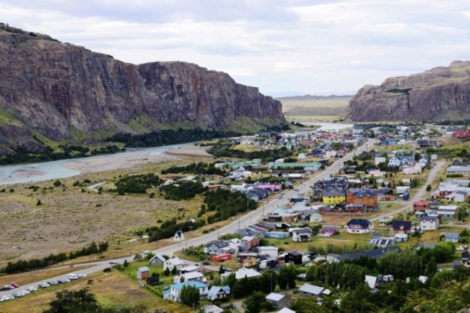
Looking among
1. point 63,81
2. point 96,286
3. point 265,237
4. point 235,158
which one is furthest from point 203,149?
point 96,286

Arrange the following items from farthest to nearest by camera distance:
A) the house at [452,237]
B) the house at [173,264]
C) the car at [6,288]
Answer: the house at [452,237] → the house at [173,264] → the car at [6,288]

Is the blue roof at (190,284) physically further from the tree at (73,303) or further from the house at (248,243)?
the house at (248,243)

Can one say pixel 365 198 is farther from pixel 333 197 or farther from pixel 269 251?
pixel 269 251

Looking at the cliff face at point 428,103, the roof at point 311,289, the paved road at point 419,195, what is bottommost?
the paved road at point 419,195

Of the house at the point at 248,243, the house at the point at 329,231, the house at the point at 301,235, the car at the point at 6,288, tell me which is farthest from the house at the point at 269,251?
the car at the point at 6,288

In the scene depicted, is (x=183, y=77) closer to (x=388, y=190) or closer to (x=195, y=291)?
(x=388, y=190)

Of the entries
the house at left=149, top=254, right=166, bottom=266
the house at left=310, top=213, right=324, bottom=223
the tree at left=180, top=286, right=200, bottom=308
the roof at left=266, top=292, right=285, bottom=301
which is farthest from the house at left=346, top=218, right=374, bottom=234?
the tree at left=180, top=286, right=200, bottom=308
